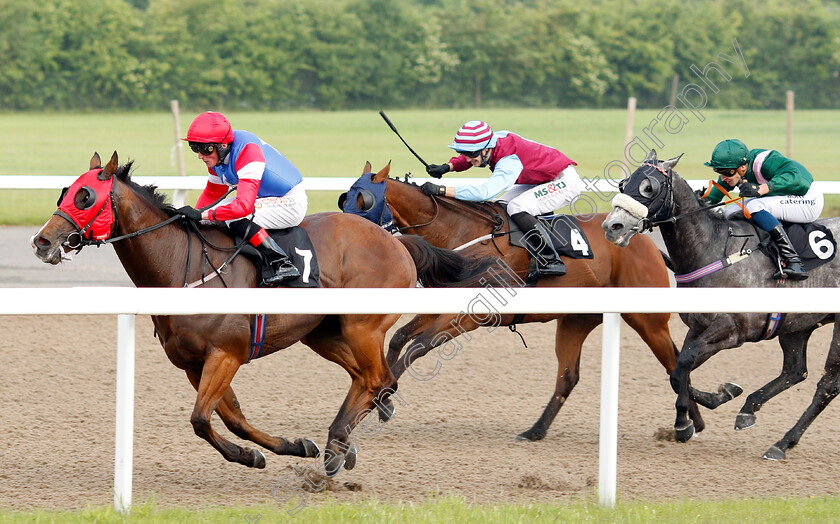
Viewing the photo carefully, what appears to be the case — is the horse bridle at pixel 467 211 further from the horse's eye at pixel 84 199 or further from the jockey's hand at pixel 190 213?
the horse's eye at pixel 84 199

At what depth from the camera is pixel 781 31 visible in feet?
111

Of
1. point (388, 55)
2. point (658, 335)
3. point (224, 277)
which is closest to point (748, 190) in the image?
point (658, 335)

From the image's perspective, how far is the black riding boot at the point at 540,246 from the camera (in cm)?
605

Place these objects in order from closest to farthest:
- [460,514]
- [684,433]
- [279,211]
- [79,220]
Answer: [460,514] → [79,220] → [279,211] → [684,433]

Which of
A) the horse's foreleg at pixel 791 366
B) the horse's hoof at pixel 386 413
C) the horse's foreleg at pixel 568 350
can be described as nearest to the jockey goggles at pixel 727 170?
the horse's foreleg at pixel 791 366

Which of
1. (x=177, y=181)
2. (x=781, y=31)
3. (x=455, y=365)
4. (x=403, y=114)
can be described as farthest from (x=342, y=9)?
(x=455, y=365)

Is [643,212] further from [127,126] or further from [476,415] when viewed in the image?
[127,126]

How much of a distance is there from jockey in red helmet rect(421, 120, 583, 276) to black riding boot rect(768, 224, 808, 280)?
3.94ft

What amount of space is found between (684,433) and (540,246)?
1.36 m

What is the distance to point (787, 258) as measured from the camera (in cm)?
578

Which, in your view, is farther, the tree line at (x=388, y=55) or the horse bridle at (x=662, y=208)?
the tree line at (x=388, y=55)

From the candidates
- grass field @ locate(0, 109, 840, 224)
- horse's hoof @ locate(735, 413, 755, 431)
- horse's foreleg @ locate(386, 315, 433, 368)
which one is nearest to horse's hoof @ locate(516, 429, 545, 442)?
horse's foreleg @ locate(386, 315, 433, 368)

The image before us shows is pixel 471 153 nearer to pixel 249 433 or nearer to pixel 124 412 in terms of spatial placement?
pixel 249 433

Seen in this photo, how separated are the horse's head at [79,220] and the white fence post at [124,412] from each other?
880 mm
